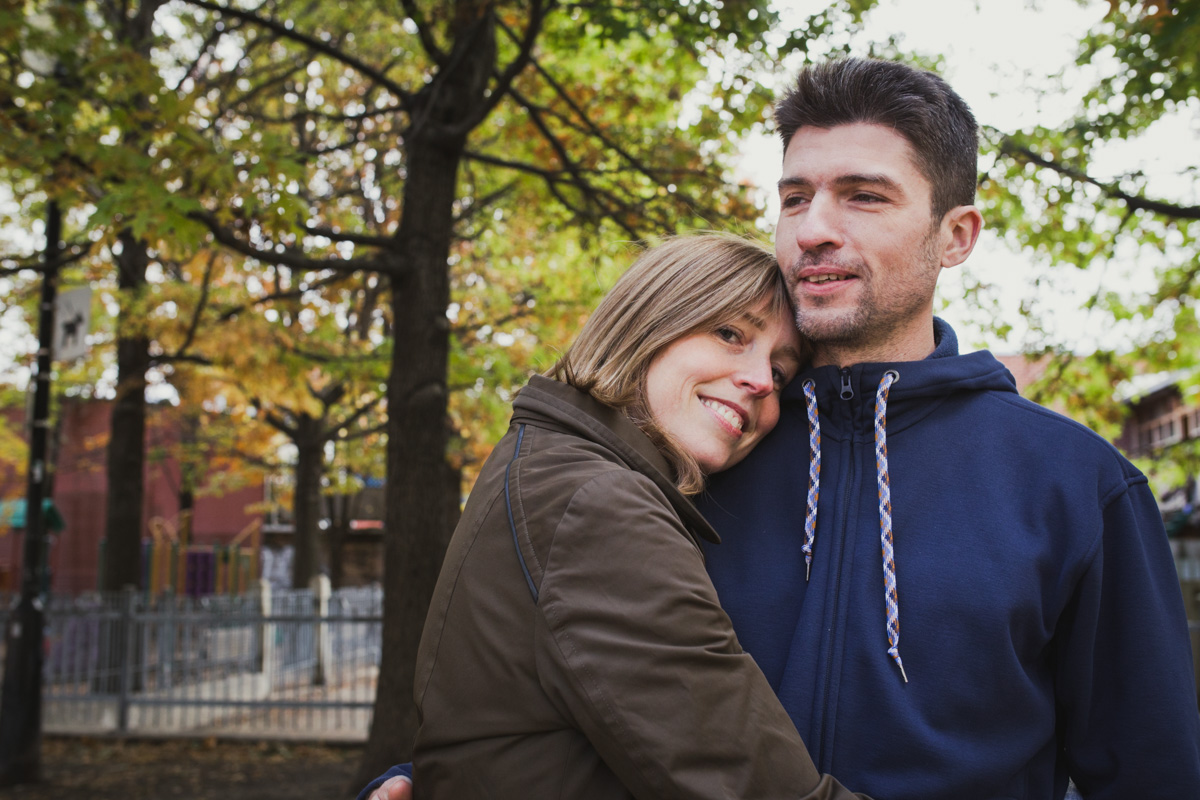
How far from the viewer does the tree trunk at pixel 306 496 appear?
1773 cm

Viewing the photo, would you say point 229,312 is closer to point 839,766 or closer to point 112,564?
point 112,564

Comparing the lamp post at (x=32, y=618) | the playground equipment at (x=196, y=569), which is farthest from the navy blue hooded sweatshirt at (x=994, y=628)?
the playground equipment at (x=196, y=569)

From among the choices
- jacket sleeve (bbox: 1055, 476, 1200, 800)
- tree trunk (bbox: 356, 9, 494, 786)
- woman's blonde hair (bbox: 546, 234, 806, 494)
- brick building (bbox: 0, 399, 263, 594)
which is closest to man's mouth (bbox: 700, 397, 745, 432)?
woman's blonde hair (bbox: 546, 234, 806, 494)

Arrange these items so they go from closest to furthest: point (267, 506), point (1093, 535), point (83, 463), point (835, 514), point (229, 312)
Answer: point (1093, 535)
point (835, 514)
point (229, 312)
point (83, 463)
point (267, 506)

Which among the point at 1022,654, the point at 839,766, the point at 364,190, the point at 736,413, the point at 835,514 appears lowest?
the point at 839,766

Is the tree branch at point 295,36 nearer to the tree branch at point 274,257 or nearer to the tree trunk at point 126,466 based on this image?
the tree branch at point 274,257

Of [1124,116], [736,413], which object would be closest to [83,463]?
[1124,116]

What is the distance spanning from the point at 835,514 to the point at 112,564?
13411 millimetres

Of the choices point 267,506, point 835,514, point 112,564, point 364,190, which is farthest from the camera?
point 267,506

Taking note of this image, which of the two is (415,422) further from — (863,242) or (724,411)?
(863,242)

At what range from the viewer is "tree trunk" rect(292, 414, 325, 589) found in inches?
698

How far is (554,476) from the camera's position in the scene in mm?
1709

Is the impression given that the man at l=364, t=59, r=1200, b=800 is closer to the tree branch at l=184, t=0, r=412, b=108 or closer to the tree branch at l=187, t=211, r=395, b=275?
the tree branch at l=187, t=211, r=395, b=275

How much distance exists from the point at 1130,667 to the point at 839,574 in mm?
538
